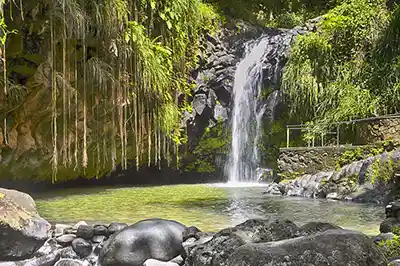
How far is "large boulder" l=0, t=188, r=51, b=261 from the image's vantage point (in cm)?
511

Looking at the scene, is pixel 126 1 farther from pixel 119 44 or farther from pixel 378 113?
pixel 378 113

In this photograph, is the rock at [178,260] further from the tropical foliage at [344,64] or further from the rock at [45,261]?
the tropical foliage at [344,64]

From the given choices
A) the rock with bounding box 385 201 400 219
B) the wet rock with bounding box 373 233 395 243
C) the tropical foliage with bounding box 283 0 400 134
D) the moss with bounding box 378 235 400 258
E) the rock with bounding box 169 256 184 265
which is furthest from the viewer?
the tropical foliage with bounding box 283 0 400 134

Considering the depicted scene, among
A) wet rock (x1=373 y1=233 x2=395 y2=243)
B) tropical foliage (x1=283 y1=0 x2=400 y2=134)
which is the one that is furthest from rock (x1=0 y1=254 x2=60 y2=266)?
tropical foliage (x1=283 y1=0 x2=400 y2=134)

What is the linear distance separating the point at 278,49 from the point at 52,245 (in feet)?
39.6

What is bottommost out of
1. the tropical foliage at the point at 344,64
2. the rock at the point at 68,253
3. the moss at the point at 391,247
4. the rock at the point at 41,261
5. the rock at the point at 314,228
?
the rock at the point at 41,261

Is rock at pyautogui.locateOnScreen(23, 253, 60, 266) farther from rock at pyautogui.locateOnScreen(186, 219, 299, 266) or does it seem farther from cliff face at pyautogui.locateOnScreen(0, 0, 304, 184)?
cliff face at pyautogui.locateOnScreen(0, 0, 304, 184)

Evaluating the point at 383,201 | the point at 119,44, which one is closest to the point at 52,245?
the point at 119,44

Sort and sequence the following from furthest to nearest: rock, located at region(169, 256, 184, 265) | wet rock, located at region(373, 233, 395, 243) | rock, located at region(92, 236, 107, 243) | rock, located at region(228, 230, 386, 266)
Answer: rock, located at region(92, 236, 107, 243) < rock, located at region(169, 256, 184, 265) < wet rock, located at region(373, 233, 395, 243) < rock, located at region(228, 230, 386, 266)

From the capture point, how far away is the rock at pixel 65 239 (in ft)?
17.5

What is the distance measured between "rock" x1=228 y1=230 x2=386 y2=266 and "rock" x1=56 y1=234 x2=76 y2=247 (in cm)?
282

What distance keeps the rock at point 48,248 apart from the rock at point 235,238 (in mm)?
1831

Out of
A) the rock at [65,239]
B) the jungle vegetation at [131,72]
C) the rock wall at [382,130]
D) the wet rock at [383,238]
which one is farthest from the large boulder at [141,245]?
the rock wall at [382,130]

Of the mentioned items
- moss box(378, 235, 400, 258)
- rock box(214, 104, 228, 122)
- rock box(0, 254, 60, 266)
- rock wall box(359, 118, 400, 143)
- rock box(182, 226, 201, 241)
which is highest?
rock box(214, 104, 228, 122)
